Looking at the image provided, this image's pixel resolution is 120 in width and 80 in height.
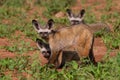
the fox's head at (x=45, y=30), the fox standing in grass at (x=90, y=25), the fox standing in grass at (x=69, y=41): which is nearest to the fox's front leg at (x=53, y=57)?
the fox standing in grass at (x=69, y=41)

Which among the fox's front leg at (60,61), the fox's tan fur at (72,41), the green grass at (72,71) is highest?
the fox's tan fur at (72,41)

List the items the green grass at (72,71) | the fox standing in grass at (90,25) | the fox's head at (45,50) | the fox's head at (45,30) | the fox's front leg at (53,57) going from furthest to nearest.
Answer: the fox standing in grass at (90,25)
the fox's head at (45,50)
the fox's head at (45,30)
the fox's front leg at (53,57)
the green grass at (72,71)

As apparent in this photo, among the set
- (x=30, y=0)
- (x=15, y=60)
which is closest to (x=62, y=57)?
(x=15, y=60)

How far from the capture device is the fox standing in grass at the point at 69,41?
10031 mm

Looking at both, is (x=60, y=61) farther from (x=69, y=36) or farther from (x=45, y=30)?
(x=45, y=30)

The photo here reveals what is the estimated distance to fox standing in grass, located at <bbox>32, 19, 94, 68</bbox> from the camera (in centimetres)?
1003

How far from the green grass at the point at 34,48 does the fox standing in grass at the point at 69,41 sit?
39cm

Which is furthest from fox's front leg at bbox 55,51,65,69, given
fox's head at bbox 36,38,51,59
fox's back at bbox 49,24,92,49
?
fox's head at bbox 36,38,51,59

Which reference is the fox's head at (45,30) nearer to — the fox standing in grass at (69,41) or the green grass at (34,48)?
the fox standing in grass at (69,41)

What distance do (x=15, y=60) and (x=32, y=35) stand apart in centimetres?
359

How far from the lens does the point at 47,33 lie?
10.6 m

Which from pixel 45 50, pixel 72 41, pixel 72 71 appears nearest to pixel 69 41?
pixel 72 41

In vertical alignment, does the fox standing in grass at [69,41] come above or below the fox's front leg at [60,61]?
above

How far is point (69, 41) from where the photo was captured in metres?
10.4
